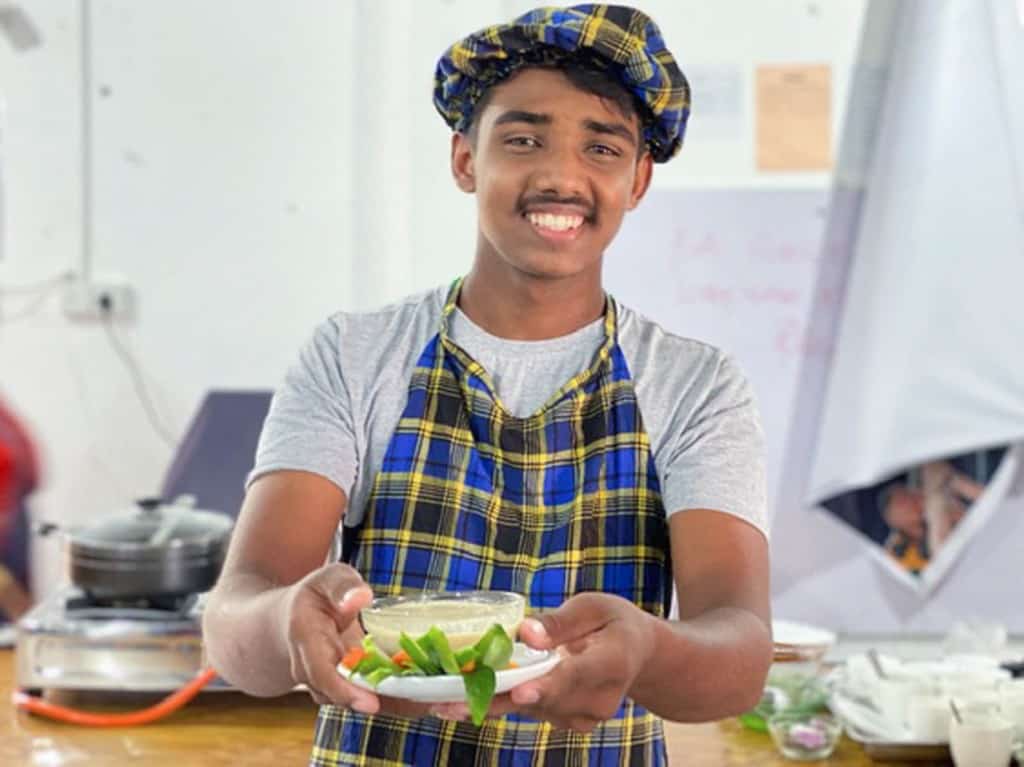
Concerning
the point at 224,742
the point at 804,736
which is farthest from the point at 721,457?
the point at 224,742

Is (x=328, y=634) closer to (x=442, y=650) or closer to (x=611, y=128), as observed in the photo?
(x=442, y=650)

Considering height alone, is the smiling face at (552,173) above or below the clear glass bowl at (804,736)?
above

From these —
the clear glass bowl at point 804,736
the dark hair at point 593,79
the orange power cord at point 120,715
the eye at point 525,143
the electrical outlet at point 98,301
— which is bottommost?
the orange power cord at point 120,715

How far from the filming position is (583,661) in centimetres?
99

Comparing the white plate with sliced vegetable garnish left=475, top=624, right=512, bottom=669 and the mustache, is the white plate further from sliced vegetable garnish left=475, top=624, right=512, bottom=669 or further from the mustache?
the mustache

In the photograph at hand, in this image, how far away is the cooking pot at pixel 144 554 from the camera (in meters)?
2.19

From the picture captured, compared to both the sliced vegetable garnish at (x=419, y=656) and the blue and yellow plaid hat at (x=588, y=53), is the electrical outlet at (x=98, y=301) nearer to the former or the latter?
the blue and yellow plaid hat at (x=588, y=53)

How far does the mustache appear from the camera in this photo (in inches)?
47.8

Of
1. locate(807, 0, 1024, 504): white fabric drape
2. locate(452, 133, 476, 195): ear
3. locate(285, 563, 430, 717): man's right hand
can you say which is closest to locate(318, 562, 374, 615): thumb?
locate(285, 563, 430, 717): man's right hand

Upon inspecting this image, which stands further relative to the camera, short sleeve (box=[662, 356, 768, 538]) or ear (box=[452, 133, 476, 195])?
ear (box=[452, 133, 476, 195])

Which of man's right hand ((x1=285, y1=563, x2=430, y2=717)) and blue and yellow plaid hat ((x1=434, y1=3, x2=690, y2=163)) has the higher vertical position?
blue and yellow plaid hat ((x1=434, y1=3, x2=690, y2=163))

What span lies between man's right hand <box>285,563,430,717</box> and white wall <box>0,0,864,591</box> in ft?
6.24

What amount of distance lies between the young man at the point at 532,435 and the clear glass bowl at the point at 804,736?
694 mm

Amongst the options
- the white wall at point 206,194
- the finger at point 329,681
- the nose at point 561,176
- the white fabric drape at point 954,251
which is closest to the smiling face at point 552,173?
the nose at point 561,176
